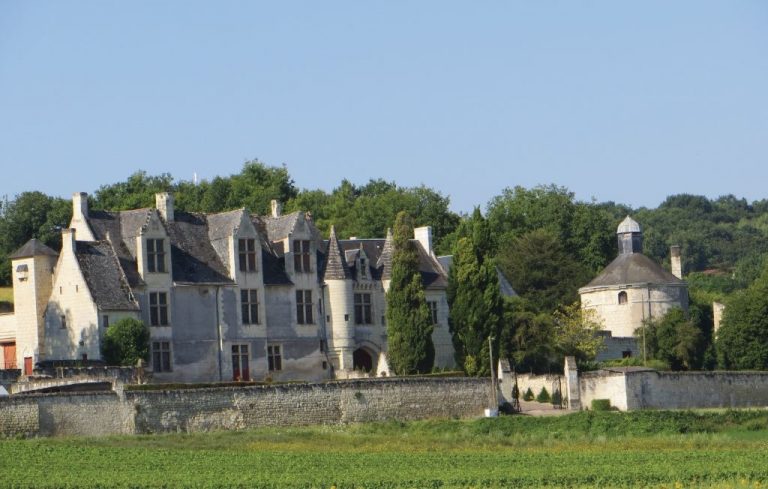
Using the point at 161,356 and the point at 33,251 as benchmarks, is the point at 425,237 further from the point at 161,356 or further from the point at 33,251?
the point at 33,251

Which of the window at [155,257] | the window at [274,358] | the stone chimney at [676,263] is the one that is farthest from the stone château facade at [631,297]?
the window at [155,257]

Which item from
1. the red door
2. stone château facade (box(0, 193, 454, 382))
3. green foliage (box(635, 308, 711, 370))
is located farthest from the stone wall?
green foliage (box(635, 308, 711, 370))

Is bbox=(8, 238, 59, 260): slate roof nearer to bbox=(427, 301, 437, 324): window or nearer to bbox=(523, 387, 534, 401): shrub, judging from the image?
bbox=(427, 301, 437, 324): window

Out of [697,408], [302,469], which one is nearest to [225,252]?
[697,408]

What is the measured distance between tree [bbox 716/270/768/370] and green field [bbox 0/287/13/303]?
4030 cm

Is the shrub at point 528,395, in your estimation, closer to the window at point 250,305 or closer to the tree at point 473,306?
the tree at point 473,306

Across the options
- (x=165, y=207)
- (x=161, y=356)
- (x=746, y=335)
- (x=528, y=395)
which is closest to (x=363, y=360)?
(x=528, y=395)

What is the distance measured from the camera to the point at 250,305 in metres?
68.1

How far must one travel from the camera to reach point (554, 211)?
366 ft

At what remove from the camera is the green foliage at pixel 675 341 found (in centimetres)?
8275

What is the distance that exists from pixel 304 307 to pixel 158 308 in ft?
23.4

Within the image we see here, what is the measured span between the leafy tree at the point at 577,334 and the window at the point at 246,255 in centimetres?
→ 1563

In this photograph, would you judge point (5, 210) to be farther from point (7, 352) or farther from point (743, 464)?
point (743, 464)

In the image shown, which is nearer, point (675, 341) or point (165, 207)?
point (165, 207)
